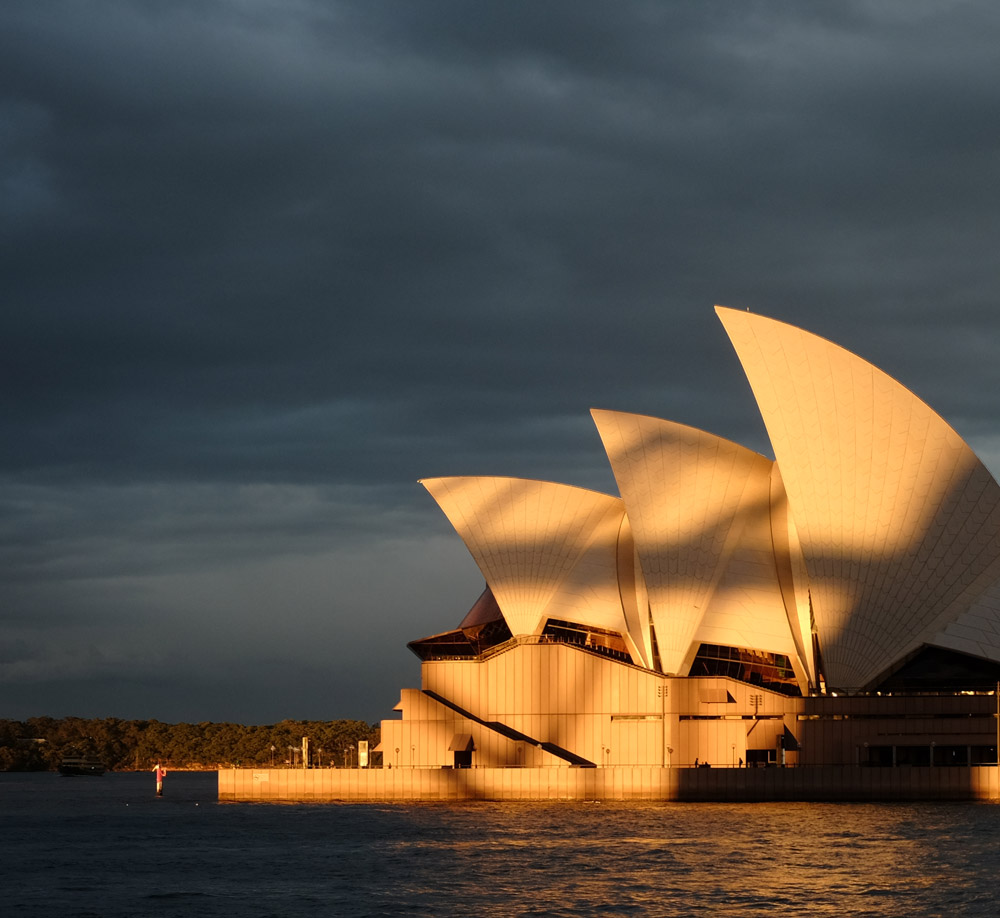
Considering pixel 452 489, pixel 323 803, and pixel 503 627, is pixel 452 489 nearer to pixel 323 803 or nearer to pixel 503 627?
pixel 503 627

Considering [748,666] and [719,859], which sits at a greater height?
[748,666]

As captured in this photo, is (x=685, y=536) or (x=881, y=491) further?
(x=685, y=536)

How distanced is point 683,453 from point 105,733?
13842 cm

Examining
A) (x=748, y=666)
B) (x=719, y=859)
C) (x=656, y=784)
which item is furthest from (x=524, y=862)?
(x=748, y=666)

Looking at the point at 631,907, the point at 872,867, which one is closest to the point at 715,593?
the point at 872,867

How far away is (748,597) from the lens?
222 ft

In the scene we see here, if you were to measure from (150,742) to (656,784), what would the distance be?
432 ft

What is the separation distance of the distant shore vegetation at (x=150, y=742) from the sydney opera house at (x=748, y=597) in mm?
87510

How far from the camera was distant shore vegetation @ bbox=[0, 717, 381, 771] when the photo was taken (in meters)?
162

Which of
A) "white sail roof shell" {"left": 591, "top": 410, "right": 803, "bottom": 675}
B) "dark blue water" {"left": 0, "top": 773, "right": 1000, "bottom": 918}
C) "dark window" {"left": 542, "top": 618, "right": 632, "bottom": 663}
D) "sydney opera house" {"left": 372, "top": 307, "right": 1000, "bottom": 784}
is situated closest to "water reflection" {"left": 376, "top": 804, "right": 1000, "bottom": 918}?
"dark blue water" {"left": 0, "top": 773, "right": 1000, "bottom": 918}

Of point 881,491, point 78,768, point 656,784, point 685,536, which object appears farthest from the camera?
point 78,768

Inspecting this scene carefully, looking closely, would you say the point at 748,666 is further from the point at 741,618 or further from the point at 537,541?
the point at 537,541

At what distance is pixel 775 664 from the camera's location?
224ft

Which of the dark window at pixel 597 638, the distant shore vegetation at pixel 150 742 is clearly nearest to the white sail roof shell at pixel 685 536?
the dark window at pixel 597 638
